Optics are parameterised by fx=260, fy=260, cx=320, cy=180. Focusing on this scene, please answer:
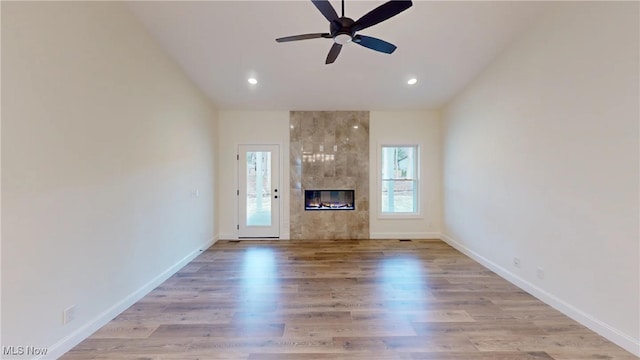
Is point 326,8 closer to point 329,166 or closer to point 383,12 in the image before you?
point 383,12

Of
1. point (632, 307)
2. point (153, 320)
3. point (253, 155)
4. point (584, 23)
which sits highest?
point (584, 23)

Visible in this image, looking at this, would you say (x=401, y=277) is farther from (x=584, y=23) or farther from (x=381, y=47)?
(x=584, y=23)

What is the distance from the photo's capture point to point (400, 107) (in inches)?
218

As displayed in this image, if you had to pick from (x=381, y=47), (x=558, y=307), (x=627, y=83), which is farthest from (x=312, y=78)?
(x=558, y=307)

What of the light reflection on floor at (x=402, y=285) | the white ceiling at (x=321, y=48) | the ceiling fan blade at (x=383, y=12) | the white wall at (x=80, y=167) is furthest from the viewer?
the white ceiling at (x=321, y=48)

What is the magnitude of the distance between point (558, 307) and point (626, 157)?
5.31 ft

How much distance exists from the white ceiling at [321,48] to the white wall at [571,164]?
1.46 ft

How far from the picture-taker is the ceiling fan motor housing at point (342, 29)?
2227 mm

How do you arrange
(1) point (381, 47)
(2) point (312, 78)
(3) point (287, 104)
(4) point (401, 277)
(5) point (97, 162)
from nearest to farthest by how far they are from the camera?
(5) point (97, 162)
(1) point (381, 47)
(4) point (401, 277)
(2) point (312, 78)
(3) point (287, 104)

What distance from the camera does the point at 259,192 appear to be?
577 cm

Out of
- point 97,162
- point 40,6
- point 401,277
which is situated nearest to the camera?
point 40,6

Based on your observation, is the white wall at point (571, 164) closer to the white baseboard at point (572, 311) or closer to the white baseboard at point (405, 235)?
the white baseboard at point (572, 311)

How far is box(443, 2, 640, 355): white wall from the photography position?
2127 mm

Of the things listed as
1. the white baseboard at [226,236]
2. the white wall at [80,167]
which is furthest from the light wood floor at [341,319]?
the white baseboard at [226,236]
